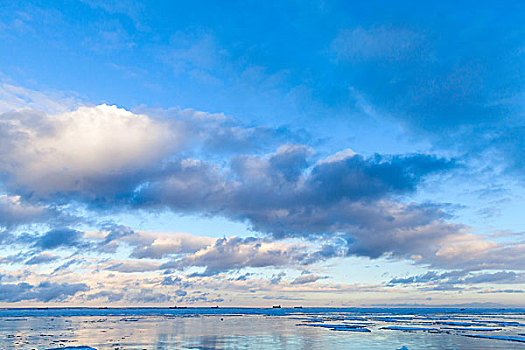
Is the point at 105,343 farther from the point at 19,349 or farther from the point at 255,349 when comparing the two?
the point at 255,349

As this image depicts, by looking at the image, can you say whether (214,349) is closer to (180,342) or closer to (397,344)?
(180,342)

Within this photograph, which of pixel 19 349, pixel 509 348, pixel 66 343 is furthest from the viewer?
pixel 66 343

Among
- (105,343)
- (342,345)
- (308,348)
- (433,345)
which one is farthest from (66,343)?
(433,345)

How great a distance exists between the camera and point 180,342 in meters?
52.5

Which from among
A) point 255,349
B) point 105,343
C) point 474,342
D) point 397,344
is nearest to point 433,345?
point 397,344

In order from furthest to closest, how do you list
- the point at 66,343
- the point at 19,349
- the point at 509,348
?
the point at 66,343 < the point at 509,348 < the point at 19,349

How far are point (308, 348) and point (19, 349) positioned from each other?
1226 inches

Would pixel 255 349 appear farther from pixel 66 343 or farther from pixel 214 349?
pixel 66 343

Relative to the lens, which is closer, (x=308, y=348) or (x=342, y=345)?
(x=308, y=348)

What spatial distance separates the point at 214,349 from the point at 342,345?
15.4 m

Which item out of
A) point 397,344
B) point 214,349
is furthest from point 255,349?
point 397,344

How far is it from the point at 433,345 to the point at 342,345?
1106cm

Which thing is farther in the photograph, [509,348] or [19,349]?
[509,348]

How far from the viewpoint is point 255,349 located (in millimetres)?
45938
